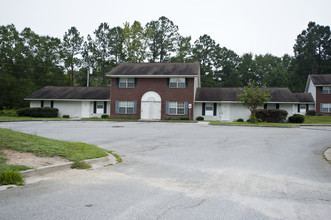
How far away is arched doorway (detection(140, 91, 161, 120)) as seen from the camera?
33.3 meters

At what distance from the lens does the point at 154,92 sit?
3341cm

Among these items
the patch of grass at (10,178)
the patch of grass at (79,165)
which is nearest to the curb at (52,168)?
the patch of grass at (79,165)

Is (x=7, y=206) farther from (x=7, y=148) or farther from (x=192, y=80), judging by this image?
(x=192, y=80)

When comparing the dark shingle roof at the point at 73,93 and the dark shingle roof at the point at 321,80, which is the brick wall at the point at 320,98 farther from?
the dark shingle roof at the point at 73,93

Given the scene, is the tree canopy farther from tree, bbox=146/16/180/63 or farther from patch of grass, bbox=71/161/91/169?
patch of grass, bbox=71/161/91/169

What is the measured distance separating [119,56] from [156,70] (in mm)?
21726

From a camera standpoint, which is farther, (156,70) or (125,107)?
(156,70)

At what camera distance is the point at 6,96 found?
42344mm

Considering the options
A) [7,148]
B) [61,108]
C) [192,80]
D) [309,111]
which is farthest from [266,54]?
[7,148]

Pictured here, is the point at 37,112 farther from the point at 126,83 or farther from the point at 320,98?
the point at 320,98

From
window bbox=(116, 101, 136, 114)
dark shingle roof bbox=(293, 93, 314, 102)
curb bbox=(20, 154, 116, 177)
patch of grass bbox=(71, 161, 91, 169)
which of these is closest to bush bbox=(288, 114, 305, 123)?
dark shingle roof bbox=(293, 93, 314, 102)

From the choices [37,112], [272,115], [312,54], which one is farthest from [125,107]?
[312,54]

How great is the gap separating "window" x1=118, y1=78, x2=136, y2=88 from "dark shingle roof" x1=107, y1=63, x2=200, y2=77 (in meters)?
0.73

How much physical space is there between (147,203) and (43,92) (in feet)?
125
